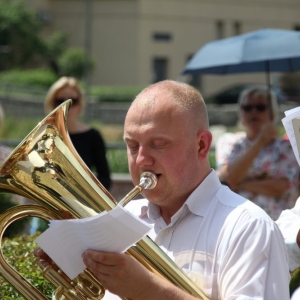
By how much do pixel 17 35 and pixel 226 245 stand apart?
28365 mm

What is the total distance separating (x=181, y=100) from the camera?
2.60 m

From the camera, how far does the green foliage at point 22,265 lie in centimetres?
291

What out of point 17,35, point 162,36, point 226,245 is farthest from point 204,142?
point 162,36

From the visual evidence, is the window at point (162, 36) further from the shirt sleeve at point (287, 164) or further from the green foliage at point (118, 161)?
the shirt sleeve at point (287, 164)

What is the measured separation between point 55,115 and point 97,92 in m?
24.5

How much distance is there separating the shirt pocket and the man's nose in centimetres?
38

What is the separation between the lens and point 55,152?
2545 millimetres

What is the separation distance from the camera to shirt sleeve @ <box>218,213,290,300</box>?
7.64 ft

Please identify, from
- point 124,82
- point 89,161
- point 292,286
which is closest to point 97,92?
point 124,82

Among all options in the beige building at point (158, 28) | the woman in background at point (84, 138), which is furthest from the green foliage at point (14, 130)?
the beige building at point (158, 28)

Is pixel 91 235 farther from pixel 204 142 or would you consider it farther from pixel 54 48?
pixel 54 48

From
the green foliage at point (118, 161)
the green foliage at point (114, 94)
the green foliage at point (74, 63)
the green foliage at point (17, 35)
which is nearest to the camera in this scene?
the green foliage at point (118, 161)

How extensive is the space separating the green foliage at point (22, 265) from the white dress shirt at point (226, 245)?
0.55 meters

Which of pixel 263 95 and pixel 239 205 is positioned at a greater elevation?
pixel 239 205
